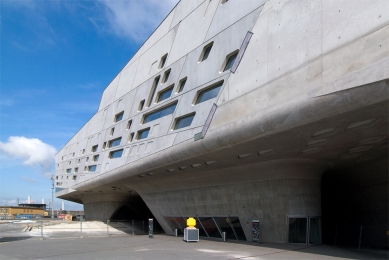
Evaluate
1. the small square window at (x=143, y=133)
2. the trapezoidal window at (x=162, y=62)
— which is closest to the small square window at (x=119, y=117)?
the small square window at (x=143, y=133)

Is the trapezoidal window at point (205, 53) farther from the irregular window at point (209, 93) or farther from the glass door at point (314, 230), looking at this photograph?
the glass door at point (314, 230)

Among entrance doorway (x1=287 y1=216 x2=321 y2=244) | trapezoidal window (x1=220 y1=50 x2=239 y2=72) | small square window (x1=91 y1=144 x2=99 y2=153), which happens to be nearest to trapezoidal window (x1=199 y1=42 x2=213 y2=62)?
trapezoidal window (x1=220 y1=50 x2=239 y2=72)

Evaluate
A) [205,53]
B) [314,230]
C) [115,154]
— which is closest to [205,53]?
[205,53]

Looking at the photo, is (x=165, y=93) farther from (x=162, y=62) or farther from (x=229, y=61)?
(x=229, y=61)

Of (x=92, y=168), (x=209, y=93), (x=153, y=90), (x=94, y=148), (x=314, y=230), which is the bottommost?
(x=314, y=230)

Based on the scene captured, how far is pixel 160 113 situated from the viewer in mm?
22297

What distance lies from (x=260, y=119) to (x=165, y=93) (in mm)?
11221

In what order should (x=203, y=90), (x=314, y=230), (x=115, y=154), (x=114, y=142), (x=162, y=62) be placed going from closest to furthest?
1. (x=314, y=230)
2. (x=203, y=90)
3. (x=162, y=62)
4. (x=115, y=154)
5. (x=114, y=142)

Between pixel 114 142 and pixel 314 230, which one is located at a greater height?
pixel 114 142

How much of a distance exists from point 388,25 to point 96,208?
130 ft

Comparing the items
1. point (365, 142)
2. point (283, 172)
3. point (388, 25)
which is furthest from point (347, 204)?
point (388, 25)

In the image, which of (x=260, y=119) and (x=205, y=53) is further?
(x=205, y=53)

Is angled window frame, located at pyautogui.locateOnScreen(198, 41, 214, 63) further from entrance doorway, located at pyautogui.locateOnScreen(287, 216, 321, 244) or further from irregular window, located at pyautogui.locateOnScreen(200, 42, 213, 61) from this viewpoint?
entrance doorway, located at pyautogui.locateOnScreen(287, 216, 321, 244)

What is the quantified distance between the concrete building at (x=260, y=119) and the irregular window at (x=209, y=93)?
0.24 feet
